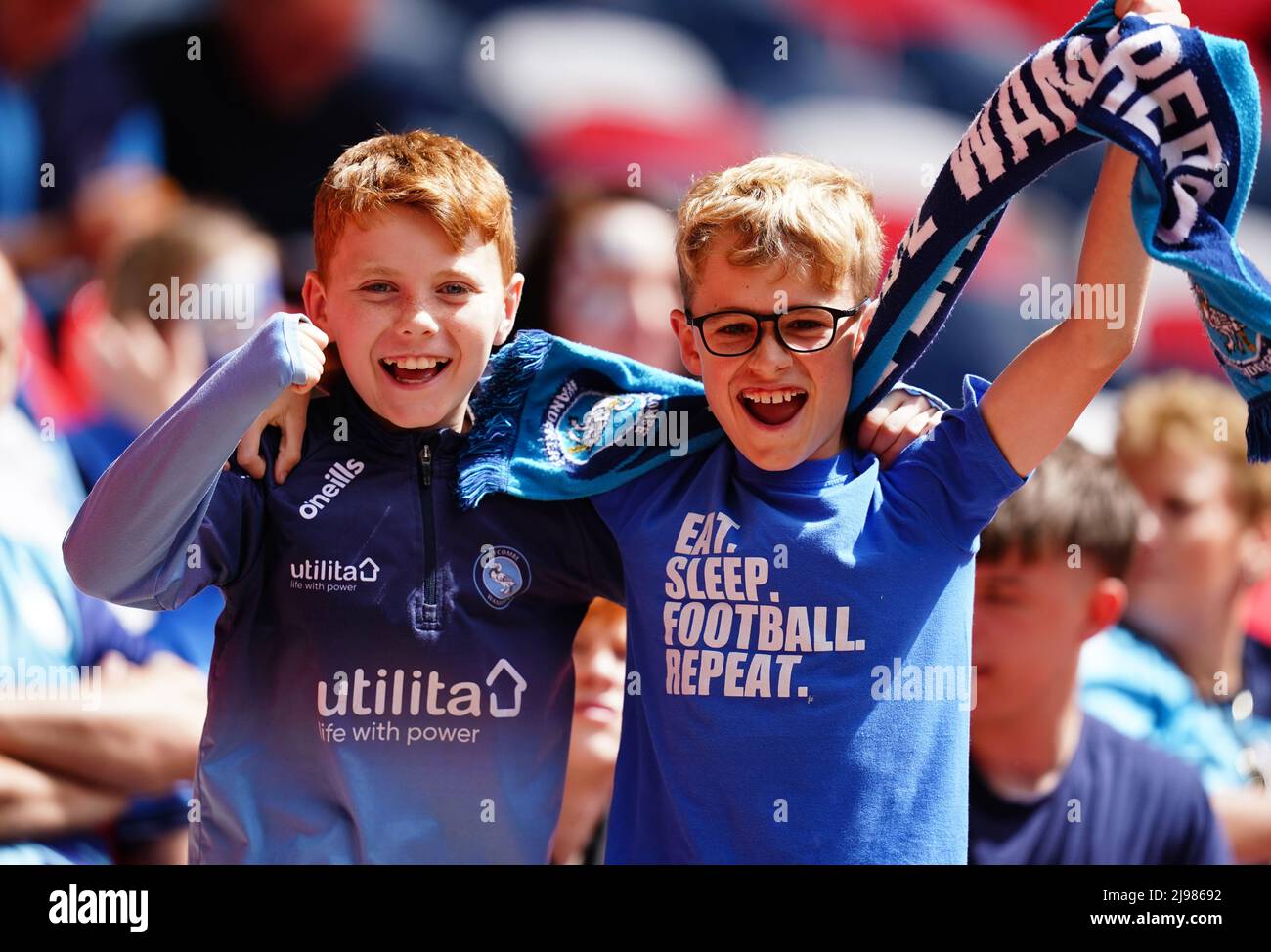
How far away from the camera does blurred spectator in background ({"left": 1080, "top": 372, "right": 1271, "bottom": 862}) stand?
3.05 m

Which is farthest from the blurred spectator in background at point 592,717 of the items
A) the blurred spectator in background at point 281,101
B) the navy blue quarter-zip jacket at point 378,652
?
the blurred spectator in background at point 281,101

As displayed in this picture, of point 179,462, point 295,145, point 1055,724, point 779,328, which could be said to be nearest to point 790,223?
point 779,328

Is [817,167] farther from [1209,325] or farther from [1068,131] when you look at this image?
[1209,325]

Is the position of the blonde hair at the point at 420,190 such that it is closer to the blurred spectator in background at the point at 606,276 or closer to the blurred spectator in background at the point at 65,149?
the blurred spectator in background at the point at 606,276

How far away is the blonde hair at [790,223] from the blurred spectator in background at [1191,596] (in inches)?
54.1

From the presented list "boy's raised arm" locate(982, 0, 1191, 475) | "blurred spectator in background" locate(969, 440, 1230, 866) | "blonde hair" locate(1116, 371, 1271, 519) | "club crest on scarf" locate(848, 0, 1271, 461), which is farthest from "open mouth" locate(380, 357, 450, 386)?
"blonde hair" locate(1116, 371, 1271, 519)

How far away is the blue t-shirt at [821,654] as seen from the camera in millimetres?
1857

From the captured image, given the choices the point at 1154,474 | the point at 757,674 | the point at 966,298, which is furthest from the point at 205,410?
the point at 1154,474

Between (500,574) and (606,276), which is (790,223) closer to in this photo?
(500,574)

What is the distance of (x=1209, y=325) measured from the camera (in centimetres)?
185

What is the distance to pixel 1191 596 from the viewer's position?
308 centimetres

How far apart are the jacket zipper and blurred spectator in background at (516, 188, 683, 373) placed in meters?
0.86

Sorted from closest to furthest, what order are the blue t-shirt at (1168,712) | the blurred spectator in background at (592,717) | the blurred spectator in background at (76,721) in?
the blurred spectator in background at (592,717) < the blurred spectator in background at (76,721) < the blue t-shirt at (1168,712)

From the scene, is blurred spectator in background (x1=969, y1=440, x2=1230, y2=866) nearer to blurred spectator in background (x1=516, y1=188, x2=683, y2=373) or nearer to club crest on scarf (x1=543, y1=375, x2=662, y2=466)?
blurred spectator in background (x1=516, y1=188, x2=683, y2=373)
